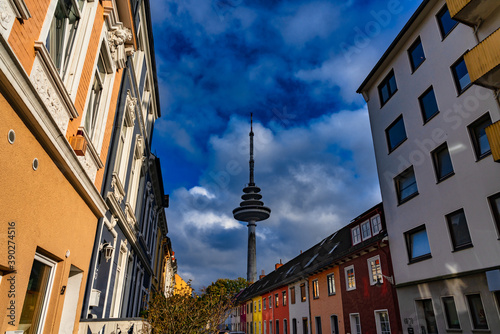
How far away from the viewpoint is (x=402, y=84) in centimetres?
1788

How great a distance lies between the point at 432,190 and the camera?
48.5 feet

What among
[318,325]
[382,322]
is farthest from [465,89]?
[318,325]

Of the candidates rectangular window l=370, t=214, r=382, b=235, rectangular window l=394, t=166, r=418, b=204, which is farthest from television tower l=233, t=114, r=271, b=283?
rectangular window l=394, t=166, r=418, b=204

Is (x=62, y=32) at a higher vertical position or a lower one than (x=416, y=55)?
lower

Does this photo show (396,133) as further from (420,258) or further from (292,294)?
(292,294)

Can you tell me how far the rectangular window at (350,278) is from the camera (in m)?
20.2

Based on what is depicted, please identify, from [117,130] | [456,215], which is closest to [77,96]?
[117,130]

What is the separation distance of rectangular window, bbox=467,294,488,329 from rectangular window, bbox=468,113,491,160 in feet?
17.0

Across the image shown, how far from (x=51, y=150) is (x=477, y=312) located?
46.7ft

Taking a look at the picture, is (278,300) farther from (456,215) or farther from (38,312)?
(38,312)

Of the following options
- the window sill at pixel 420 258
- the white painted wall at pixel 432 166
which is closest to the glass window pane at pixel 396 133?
the white painted wall at pixel 432 166

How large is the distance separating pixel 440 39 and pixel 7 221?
1746 centimetres

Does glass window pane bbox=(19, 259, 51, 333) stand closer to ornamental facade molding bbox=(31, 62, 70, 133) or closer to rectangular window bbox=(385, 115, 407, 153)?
ornamental facade molding bbox=(31, 62, 70, 133)

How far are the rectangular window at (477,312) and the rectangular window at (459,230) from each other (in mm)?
1841
